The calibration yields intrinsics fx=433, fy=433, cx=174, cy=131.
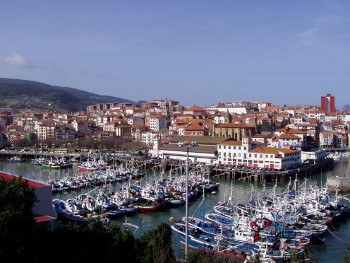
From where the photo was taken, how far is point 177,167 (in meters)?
26.3

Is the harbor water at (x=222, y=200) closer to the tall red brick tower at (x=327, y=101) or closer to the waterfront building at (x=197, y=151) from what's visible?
the waterfront building at (x=197, y=151)

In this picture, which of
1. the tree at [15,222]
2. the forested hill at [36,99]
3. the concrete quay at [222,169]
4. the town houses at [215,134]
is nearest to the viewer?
the tree at [15,222]

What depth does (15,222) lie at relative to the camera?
6.60 m

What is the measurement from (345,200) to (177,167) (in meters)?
11.5

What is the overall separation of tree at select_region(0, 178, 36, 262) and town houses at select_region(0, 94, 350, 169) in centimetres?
1286

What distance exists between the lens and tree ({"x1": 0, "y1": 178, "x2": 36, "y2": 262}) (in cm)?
639

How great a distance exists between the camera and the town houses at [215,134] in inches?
1017

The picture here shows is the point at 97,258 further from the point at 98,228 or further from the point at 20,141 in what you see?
the point at 20,141

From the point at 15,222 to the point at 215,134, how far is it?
29.2 m

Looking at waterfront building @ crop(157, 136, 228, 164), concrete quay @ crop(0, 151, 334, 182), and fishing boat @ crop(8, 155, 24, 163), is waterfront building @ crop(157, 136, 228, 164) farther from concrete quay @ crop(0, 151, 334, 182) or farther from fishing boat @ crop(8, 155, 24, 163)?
fishing boat @ crop(8, 155, 24, 163)

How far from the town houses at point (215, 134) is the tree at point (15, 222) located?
12.9 metres

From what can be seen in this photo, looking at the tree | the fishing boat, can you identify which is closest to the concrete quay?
the fishing boat

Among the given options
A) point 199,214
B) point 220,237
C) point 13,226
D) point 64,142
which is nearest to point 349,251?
point 220,237

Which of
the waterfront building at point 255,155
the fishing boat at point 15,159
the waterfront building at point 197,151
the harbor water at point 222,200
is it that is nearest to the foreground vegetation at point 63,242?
the harbor water at point 222,200
